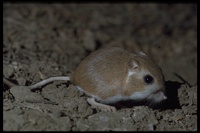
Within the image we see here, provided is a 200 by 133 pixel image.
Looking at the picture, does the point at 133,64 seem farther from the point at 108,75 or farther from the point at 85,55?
the point at 85,55

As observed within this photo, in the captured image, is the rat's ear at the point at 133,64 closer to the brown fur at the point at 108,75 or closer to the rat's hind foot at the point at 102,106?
the brown fur at the point at 108,75

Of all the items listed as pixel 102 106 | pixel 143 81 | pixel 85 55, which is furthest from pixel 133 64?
pixel 85 55

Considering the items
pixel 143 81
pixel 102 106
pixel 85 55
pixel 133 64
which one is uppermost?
pixel 85 55

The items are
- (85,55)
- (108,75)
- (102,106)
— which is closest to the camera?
(102,106)

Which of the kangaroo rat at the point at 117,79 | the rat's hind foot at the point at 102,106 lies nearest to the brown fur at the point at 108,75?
the kangaroo rat at the point at 117,79

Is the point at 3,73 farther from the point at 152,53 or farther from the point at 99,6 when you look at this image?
the point at 99,6

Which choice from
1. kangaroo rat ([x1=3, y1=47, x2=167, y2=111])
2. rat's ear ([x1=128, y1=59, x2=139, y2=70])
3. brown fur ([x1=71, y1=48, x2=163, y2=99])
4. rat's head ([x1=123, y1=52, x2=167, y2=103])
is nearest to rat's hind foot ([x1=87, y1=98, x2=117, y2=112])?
kangaroo rat ([x1=3, y1=47, x2=167, y2=111])

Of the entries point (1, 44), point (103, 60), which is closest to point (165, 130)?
point (103, 60)
